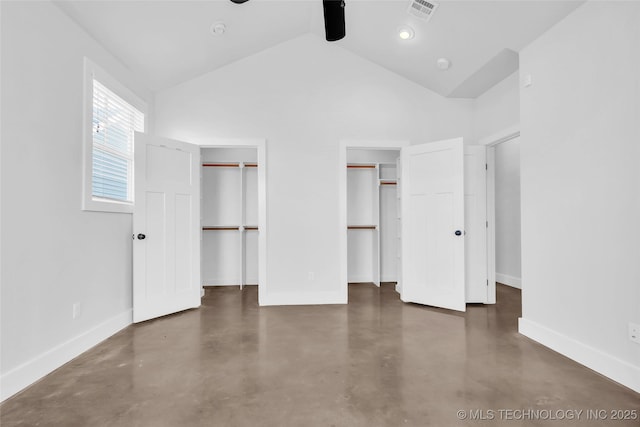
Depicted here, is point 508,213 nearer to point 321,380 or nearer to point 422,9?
point 422,9

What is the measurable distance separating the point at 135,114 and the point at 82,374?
2.67 meters

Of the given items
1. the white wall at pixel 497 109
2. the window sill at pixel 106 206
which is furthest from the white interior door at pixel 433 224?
the window sill at pixel 106 206

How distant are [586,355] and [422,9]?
3.22m

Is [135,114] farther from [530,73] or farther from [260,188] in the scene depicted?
[530,73]

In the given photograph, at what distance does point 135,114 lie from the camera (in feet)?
12.3

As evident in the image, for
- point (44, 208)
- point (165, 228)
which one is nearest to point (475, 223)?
point (165, 228)

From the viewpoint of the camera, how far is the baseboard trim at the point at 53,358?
200cm

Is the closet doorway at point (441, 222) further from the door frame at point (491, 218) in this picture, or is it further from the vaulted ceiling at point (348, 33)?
the vaulted ceiling at point (348, 33)

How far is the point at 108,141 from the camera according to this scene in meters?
3.20

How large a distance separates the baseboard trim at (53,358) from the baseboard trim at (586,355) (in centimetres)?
374

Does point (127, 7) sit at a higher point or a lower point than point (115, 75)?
higher

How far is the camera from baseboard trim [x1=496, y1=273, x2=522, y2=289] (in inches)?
204

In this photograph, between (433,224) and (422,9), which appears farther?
(433,224)

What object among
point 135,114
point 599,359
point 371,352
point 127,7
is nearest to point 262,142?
point 135,114
